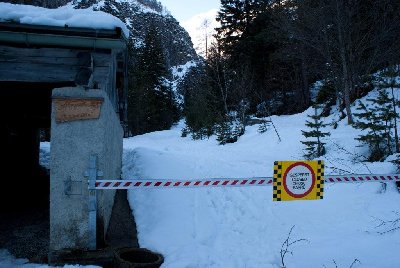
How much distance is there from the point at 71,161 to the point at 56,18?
219 cm

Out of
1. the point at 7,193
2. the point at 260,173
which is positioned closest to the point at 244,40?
the point at 260,173

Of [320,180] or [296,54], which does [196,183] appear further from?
[296,54]

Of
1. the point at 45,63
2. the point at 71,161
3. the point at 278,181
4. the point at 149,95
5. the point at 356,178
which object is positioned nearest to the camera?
the point at 278,181

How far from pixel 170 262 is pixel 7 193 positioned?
24.5 feet

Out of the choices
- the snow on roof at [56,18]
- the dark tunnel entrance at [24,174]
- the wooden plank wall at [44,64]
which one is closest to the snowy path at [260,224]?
the dark tunnel entrance at [24,174]

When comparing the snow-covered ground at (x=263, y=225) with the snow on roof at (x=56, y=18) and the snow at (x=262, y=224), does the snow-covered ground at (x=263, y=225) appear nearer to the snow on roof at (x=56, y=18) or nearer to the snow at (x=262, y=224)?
the snow at (x=262, y=224)

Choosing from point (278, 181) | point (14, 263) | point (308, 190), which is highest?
point (278, 181)

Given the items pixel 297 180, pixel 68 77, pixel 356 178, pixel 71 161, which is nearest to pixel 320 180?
pixel 297 180

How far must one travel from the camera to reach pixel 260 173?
1112cm

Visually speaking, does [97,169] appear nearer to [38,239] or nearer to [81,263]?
[81,263]

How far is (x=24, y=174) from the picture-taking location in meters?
13.3

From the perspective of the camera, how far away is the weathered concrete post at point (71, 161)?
5.13 meters

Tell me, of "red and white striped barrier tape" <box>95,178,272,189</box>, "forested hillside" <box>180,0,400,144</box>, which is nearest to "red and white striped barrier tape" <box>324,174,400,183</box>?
"red and white striped barrier tape" <box>95,178,272,189</box>

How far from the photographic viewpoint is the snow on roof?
16.6 ft
